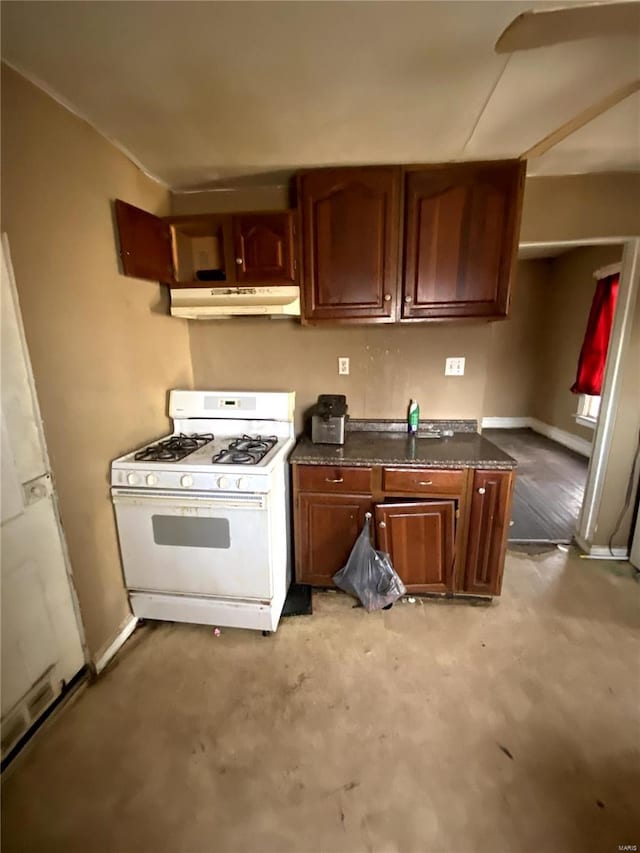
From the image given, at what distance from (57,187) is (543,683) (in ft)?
9.51

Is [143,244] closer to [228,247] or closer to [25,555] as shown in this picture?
[228,247]

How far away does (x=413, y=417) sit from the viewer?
2354 millimetres

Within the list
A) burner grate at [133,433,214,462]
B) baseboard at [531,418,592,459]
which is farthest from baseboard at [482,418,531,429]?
burner grate at [133,433,214,462]

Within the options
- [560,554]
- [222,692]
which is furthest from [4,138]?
[560,554]

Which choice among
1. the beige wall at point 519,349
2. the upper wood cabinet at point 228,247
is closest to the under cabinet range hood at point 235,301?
the upper wood cabinet at point 228,247

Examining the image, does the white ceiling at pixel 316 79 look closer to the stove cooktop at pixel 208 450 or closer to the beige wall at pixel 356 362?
the beige wall at pixel 356 362

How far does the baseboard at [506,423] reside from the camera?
5832 millimetres

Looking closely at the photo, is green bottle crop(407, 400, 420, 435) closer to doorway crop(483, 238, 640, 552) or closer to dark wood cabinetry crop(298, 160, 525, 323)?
dark wood cabinetry crop(298, 160, 525, 323)

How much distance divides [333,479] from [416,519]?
49 centimetres

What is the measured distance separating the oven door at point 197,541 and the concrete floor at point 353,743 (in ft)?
1.10

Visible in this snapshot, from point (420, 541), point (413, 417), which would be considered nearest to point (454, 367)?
point (413, 417)

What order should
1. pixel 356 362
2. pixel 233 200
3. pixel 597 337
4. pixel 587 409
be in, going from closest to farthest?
pixel 233 200
pixel 356 362
pixel 597 337
pixel 587 409

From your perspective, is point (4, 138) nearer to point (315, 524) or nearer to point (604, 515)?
point (315, 524)

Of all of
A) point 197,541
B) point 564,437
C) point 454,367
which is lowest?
point 564,437
